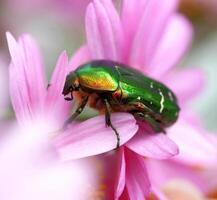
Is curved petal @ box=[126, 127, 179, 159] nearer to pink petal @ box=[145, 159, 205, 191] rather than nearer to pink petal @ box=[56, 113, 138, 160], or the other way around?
pink petal @ box=[56, 113, 138, 160]

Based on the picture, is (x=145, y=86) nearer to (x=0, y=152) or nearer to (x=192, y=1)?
(x=0, y=152)

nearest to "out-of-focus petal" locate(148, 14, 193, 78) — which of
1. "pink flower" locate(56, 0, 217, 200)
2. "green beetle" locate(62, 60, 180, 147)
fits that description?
"pink flower" locate(56, 0, 217, 200)

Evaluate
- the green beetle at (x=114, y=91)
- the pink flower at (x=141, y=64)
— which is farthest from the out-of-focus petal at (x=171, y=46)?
the green beetle at (x=114, y=91)

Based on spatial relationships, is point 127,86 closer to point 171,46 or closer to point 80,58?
point 80,58

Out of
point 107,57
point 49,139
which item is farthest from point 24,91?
point 107,57

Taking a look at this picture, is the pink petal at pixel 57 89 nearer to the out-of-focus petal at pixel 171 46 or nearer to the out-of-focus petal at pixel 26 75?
the out-of-focus petal at pixel 26 75
